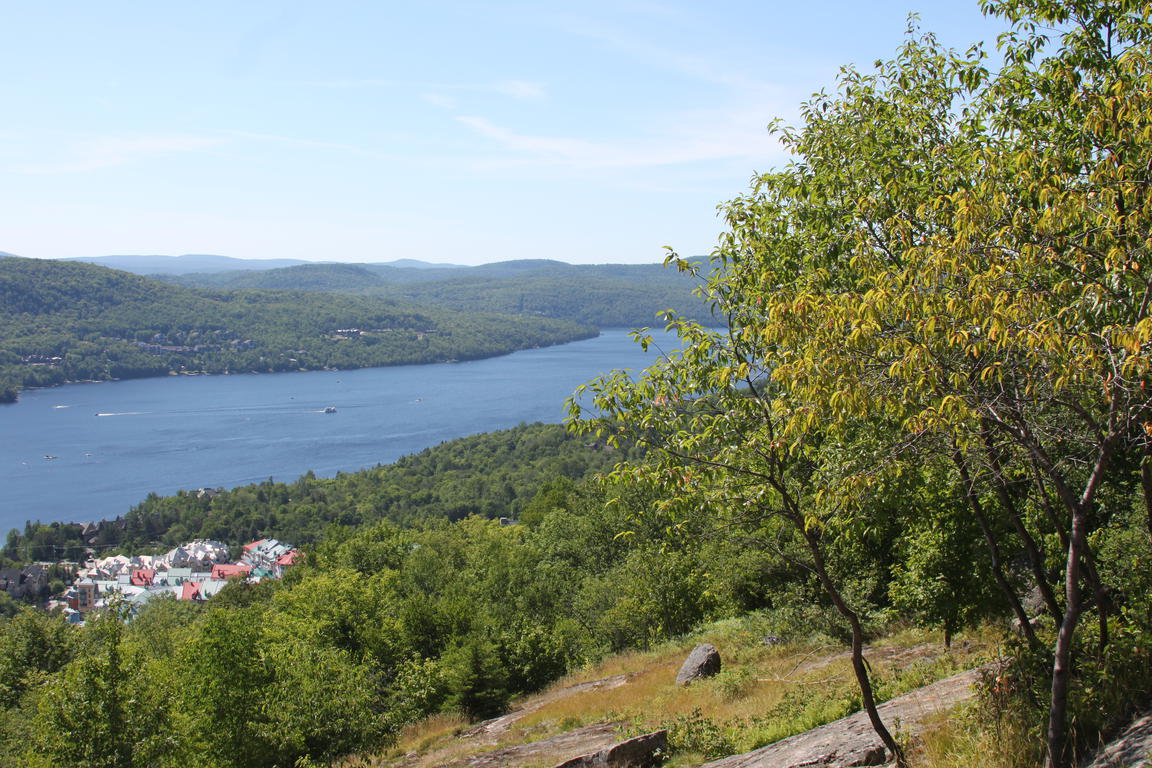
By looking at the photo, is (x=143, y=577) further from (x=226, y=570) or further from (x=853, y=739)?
(x=853, y=739)

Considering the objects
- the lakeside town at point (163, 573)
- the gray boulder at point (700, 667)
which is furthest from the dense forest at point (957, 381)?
the lakeside town at point (163, 573)

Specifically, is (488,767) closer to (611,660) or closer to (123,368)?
(611,660)

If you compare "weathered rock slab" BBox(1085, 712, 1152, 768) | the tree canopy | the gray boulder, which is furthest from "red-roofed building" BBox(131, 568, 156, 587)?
"weathered rock slab" BBox(1085, 712, 1152, 768)

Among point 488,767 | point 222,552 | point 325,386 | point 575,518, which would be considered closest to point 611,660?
point 488,767

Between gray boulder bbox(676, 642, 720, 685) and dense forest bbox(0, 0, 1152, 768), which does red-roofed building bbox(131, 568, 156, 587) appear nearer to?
gray boulder bbox(676, 642, 720, 685)

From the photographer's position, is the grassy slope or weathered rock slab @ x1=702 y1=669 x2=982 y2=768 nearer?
weathered rock slab @ x1=702 y1=669 x2=982 y2=768

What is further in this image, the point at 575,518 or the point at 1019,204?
the point at 575,518
